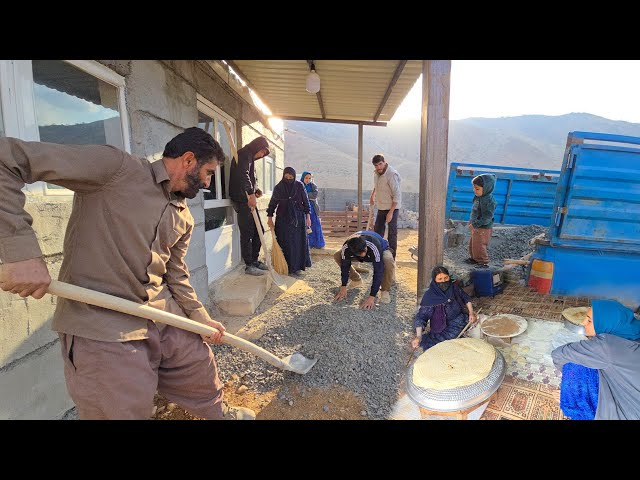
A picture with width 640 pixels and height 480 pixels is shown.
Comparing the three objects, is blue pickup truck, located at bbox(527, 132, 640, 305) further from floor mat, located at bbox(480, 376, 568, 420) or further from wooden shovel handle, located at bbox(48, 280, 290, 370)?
wooden shovel handle, located at bbox(48, 280, 290, 370)

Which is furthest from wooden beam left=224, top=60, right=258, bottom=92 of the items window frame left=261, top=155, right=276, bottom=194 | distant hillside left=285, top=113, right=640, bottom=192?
distant hillside left=285, top=113, right=640, bottom=192

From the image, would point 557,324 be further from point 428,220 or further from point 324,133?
point 324,133

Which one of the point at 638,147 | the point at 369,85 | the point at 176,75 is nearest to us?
the point at 176,75

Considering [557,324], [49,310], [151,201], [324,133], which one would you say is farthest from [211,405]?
[324,133]

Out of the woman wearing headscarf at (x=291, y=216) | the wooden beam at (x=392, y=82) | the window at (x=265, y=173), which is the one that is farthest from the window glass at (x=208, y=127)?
the wooden beam at (x=392, y=82)

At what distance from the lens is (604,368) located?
6.56ft

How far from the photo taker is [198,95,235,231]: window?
13.1ft

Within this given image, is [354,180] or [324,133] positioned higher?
[324,133]

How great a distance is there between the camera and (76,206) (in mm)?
1342

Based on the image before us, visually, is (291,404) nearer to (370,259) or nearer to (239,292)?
(239,292)

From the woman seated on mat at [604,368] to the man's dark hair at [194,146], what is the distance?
102 inches

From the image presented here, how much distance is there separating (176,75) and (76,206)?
230 centimetres

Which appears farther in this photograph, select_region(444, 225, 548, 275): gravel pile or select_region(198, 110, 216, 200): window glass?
select_region(444, 225, 548, 275): gravel pile

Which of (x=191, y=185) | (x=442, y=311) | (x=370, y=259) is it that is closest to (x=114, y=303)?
(x=191, y=185)
